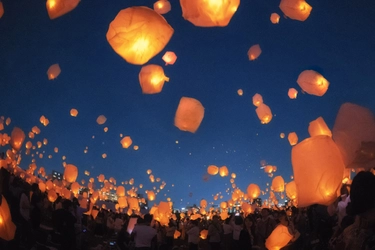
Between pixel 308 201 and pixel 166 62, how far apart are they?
Result: 3655 mm

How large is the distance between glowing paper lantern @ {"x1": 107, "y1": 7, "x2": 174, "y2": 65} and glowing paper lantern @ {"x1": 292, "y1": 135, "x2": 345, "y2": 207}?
5.50 ft

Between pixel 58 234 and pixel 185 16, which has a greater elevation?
pixel 185 16

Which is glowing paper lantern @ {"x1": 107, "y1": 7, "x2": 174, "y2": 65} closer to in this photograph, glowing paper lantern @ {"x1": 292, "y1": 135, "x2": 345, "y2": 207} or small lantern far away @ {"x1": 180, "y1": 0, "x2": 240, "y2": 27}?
small lantern far away @ {"x1": 180, "y1": 0, "x2": 240, "y2": 27}

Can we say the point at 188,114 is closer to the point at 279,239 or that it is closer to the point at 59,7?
the point at 59,7

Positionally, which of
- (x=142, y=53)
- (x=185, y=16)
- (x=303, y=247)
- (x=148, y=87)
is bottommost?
(x=303, y=247)

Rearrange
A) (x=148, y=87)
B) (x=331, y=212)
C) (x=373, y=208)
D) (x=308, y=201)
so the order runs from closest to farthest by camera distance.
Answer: (x=373, y=208)
(x=308, y=201)
(x=148, y=87)
(x=331, y=212)

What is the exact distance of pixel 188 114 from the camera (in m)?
5.68

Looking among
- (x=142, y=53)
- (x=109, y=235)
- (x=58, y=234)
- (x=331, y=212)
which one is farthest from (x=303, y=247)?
(x=109, y=235)

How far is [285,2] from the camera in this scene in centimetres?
675

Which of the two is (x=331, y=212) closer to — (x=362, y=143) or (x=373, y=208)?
(x=362, y=143)

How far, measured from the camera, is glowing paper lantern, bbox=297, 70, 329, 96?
799cm

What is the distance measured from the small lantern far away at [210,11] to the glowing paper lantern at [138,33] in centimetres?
25

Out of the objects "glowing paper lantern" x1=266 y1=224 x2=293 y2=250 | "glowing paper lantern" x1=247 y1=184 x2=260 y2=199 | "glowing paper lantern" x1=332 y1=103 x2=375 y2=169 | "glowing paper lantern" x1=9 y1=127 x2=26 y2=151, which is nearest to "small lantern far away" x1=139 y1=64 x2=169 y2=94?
"glowing paper lantern" x1=332 y1=103 x2=375 y2=169

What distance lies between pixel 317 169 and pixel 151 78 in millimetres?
2923
